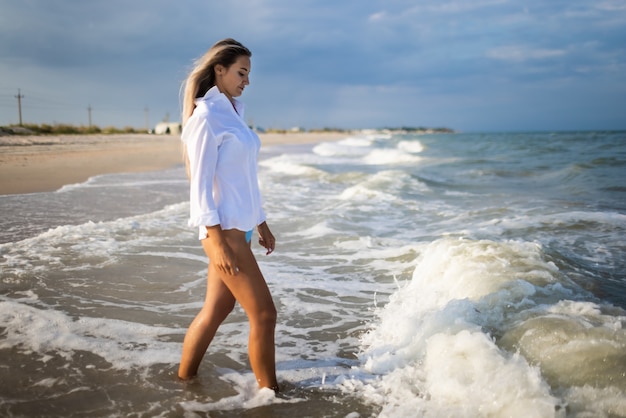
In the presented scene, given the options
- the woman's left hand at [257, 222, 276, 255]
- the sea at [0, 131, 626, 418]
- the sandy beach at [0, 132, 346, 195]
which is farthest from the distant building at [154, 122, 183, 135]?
the woman's left hand at [257, 222, 276, 255]

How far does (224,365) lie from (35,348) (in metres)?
1.40

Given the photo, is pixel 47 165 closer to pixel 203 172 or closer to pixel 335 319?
pixel 335 319

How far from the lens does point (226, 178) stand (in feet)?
8.59

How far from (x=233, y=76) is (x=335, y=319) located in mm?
2518

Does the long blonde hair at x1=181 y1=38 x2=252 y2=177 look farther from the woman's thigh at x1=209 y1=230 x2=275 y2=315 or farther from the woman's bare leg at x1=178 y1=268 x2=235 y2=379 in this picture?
the woman's bare leg at x1=178 y1=268 x2=235 y2=379

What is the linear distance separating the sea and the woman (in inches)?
26.4

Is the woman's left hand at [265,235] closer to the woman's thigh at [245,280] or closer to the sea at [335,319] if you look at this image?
the woman's thigh at [245,280]

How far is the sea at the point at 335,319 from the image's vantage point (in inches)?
116

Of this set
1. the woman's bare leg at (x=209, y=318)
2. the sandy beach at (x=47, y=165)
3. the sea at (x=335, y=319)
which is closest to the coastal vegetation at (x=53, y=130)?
the sandy beach at (x=47, y=165)

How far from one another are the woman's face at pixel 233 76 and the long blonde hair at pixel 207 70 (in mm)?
22

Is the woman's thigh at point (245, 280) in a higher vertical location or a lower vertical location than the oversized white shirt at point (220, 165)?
lower

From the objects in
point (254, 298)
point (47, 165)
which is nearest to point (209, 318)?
point (254, 298)

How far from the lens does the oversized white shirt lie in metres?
2.53

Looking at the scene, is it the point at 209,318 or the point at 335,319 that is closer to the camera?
the point at 209,318
